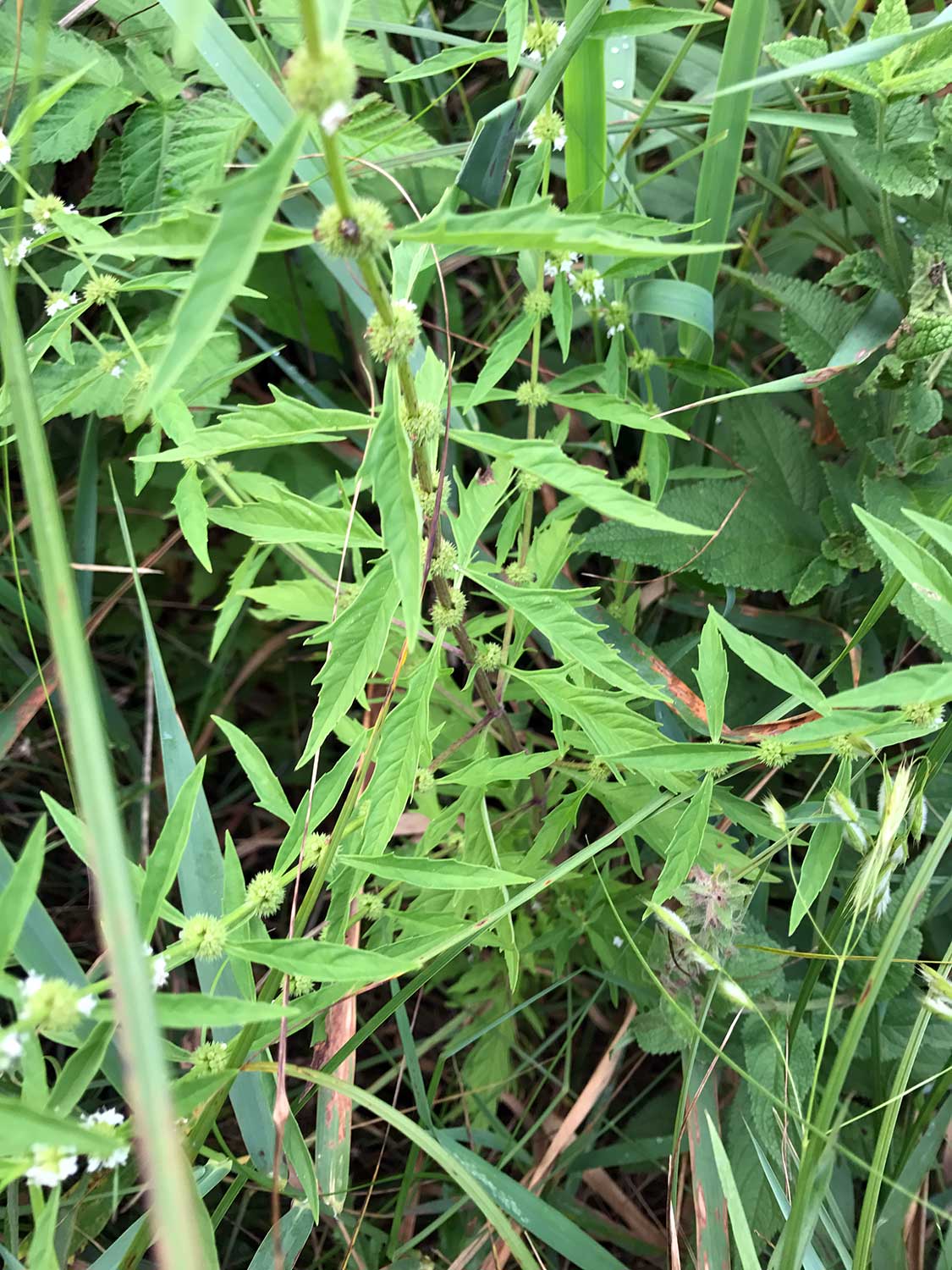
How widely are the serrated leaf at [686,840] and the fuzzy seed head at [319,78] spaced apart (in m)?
0.81

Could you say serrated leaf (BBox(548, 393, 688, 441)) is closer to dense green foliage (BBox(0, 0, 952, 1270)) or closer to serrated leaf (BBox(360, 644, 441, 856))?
dense green foliage (BBox(0, 0, 952, 1270))

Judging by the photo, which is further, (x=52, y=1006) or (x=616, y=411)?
(x=616, y=411)

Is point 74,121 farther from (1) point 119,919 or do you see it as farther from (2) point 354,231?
(1) point 119,919

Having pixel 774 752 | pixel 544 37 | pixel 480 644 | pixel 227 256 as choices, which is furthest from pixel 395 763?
pixel 544 37

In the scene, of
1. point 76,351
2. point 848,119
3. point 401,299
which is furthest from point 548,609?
point 848,119

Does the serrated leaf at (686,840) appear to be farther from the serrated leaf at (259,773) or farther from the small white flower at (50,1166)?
the small white flower at (50,1166)

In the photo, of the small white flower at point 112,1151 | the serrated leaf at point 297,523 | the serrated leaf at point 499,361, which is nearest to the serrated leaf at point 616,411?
the serrated leaf at point 499,361

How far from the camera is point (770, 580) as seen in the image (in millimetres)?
1704

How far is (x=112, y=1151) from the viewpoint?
0.76 metres

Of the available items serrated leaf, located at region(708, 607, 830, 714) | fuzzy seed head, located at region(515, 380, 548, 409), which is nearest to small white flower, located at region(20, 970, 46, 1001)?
serrated leaf, located at region(708, 607, 830, 714)

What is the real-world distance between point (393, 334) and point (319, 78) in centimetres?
26

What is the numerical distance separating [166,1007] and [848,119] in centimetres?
171

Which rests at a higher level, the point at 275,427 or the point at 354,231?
the point at 354,231

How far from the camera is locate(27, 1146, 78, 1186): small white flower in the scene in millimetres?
776
